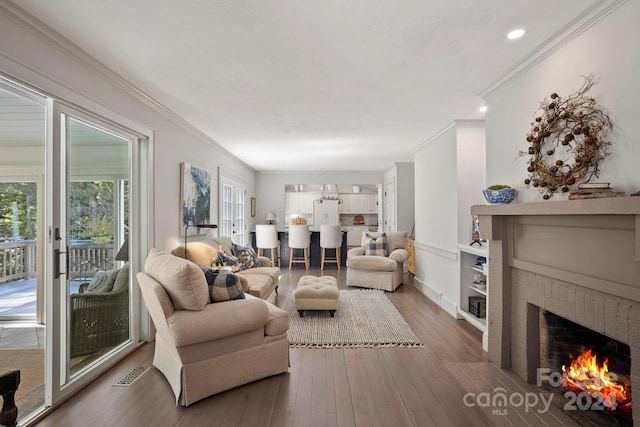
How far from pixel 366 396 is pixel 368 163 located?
234 inches

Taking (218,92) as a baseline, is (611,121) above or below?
below

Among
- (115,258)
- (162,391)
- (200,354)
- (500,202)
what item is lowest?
(162,391)

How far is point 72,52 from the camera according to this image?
2.29 meters

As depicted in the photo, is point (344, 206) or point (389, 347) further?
point (344, 206)

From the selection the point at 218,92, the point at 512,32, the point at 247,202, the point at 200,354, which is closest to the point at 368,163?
the point at 247,202

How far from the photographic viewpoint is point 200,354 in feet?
7.39

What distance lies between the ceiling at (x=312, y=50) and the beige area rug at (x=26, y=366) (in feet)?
8.25

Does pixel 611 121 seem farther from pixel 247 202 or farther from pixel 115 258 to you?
pixel 247 202

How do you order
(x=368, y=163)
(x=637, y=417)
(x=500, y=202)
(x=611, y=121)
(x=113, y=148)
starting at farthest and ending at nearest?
(x=368, y=163) < (x=113, y=148) < (x=500, y=202) < (x=611, y=121) < (x=637, y=417)

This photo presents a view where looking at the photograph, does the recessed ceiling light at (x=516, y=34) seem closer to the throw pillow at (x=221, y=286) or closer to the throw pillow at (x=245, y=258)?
the throw pillow at (x=221, y=286)

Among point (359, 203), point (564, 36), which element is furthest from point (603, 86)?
point (359, 203)

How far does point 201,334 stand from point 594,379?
8.20 feet

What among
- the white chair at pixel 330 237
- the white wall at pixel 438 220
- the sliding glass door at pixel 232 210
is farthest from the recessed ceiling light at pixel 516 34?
the white chair at pixel 330 237

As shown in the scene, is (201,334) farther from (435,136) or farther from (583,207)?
(435,136)
